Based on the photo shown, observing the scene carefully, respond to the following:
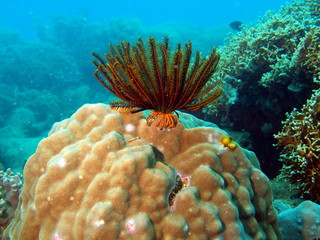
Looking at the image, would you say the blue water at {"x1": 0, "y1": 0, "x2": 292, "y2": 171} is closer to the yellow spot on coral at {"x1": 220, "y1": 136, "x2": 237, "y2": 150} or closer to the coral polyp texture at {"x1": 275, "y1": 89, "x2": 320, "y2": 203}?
the coral polyp texture at {"x1": 275, "y1": 89, "x2": 320, "y2": 203}

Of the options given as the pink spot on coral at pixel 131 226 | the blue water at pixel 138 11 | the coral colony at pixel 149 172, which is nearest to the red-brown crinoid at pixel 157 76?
the coral colony at pixel 149 172

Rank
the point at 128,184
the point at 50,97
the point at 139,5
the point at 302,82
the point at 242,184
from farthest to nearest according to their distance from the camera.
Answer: the point at 139,5
the point at 50,97
the point at 302,82
the point at 242,184
the point at 128,184

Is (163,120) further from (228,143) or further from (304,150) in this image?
(304,150)

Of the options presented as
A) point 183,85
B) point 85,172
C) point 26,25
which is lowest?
point 85,172

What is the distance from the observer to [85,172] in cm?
293

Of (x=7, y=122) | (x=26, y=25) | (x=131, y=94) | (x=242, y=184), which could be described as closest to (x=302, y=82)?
(x=242, y=184)

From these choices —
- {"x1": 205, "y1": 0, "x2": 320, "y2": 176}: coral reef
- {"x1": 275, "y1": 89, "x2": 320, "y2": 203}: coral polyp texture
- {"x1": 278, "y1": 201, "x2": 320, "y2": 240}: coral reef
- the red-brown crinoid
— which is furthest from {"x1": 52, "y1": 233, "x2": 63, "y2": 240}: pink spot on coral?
{"x1": 205, "y1": 0, "x2": 320, "y2": 176}: coral reef

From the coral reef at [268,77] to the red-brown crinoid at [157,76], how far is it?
4.27 meters

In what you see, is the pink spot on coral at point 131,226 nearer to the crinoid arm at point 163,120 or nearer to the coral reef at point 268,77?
the crinoid arm at point 163,120

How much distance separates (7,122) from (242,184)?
72.7ft

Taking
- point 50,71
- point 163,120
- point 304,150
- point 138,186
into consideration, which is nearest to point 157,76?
point 163,120

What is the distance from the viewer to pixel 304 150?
15.7 feet

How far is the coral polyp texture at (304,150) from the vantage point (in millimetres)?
4809

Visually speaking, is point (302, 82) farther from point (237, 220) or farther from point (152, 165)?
point (152, 165)
